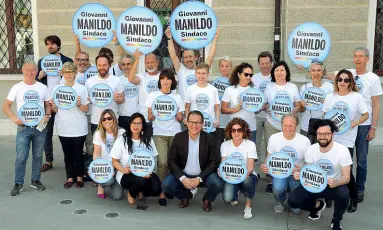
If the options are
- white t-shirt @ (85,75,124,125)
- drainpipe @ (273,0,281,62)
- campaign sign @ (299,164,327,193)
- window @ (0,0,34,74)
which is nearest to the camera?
campaign sign @ (299,164,327,193)

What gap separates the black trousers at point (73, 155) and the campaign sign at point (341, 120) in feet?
9.68

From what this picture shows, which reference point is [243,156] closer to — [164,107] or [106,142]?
[164,107]

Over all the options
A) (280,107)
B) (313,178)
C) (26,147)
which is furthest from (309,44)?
(26,147)

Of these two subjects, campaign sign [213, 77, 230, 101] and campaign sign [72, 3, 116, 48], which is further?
campaign sign [72, 3, 116, 48]

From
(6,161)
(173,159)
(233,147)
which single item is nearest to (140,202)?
(173,159)

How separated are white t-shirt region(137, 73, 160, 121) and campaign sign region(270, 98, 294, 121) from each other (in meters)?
1.48

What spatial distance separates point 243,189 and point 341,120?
4.10 ft

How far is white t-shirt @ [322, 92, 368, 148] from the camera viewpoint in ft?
15.1

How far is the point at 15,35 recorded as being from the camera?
8.53 meters

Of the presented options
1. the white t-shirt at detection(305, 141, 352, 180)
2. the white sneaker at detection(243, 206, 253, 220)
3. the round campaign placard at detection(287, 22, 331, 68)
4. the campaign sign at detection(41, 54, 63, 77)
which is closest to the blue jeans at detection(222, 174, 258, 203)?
the white sneaker at detection(243, 206, 253, 220)

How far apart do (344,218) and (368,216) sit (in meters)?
0.28

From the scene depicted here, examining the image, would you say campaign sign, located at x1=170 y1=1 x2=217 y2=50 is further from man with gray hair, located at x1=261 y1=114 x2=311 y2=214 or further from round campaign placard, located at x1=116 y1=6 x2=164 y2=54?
man with gray hair, located at x1=261 y1=114 x2=311 y2=214

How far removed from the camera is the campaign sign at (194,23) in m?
5.50

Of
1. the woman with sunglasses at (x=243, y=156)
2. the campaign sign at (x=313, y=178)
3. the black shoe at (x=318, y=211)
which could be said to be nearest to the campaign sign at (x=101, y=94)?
the woman with sunglasses at (x=243, y=156)
